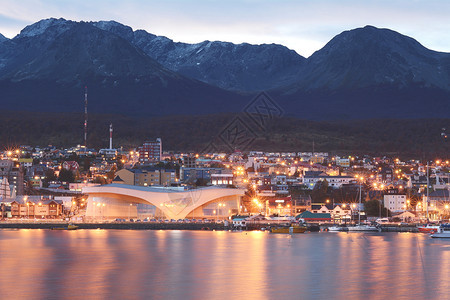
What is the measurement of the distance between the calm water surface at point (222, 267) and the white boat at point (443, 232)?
1.70 metres

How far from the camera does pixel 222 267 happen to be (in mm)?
31281

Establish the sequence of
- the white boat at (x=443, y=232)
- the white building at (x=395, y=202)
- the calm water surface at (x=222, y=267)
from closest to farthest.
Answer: the calm water surface at (x=222, y=267) → the white boat at (x=443, y=232) → the white building at (x=395, y=202)

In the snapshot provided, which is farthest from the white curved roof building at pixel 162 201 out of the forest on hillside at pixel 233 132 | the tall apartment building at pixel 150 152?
the forest on hillside at pixel 233 132

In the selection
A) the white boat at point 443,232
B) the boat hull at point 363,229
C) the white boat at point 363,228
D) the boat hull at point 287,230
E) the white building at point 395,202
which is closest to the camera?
the white boat at point 443,232

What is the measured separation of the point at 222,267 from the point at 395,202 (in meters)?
34.5

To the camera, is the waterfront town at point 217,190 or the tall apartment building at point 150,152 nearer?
the waterfront town at point 217,190

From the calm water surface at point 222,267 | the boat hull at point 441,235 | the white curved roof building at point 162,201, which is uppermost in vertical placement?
the white curved roof building at point 162,201

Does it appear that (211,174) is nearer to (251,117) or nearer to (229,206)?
(229,206)

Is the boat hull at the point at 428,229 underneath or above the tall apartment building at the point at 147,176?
underneath

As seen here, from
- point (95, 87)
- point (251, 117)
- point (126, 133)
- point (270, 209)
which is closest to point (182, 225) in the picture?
point (270, 209)

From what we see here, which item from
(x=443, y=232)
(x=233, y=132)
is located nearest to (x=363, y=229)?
(x=443, y=232)

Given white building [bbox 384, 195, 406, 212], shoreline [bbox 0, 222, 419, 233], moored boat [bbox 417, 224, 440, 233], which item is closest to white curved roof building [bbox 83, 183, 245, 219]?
shoreline [bbox 0, 222, 419, 233]

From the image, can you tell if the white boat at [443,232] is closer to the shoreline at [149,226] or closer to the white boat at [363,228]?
the shoreline at [149,226]

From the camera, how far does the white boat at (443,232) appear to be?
157ft
